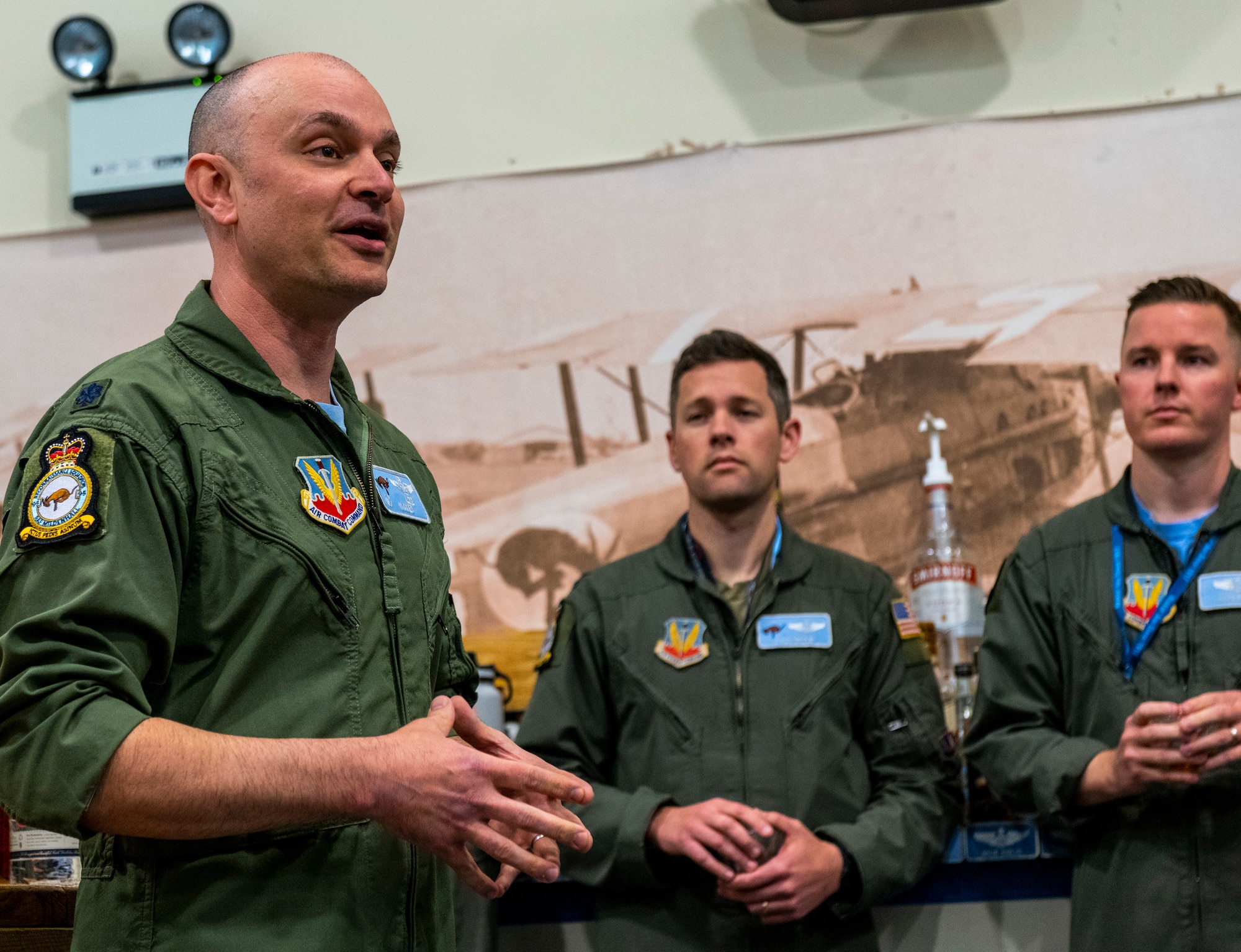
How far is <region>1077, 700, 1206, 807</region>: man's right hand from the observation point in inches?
77.2

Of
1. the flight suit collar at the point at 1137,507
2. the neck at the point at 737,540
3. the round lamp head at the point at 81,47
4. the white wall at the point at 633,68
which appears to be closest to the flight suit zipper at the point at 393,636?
the neck at the point at 737,540

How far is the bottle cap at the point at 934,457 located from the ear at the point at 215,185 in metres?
1.81

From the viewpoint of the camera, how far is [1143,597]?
2.22 metres

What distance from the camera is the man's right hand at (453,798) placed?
1124mm

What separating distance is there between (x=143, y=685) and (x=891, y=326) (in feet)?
7.15

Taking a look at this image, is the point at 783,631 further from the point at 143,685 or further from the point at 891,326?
the point at 143,685

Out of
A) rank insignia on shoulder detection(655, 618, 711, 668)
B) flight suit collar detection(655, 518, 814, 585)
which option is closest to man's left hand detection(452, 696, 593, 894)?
rank insignia on shoulder detection(655, 618, 711, 668)

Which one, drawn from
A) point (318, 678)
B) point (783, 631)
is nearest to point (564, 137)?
point (783, 631)

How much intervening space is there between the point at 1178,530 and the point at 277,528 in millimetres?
1678

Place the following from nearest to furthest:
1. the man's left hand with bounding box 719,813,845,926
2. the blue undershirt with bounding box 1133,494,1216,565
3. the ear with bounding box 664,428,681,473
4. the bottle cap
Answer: the man's left hand with bounding box 719,813,845,926
the blue undershirt with bounding box 1133,494,1216,565
the ear with bounding box 664,428,681,473
the bottle cap

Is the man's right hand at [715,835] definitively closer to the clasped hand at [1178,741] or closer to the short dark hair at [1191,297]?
the clasped hand at [1178,741]

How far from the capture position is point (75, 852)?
1977 mm

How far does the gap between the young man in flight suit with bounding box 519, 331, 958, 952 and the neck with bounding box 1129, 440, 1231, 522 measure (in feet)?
1.60

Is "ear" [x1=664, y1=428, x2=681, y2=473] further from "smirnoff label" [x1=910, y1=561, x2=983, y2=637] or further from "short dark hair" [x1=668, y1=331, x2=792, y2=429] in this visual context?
"smirnoff label" [x1=910, y1=561, x2=983, y2=637]
